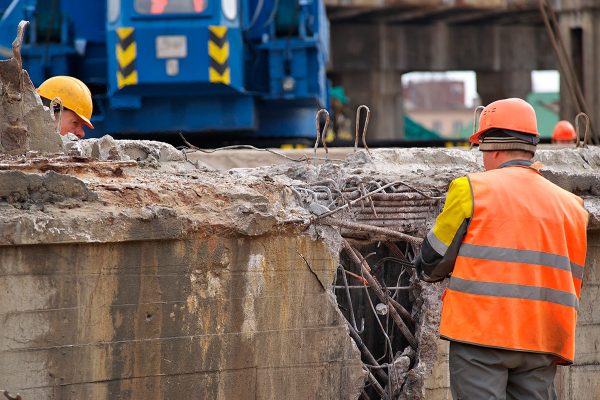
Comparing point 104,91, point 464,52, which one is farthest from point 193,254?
point 464,52

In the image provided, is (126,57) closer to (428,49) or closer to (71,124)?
(71,124)

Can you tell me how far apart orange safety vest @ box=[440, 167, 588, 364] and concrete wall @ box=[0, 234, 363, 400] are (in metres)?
0.87

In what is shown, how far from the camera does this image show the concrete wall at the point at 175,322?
4133 mm

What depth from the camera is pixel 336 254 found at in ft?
15.6

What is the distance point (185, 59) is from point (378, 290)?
643 centimetres

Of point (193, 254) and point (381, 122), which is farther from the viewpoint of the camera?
point (381, 122)

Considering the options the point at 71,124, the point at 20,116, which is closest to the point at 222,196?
the point at 20,116

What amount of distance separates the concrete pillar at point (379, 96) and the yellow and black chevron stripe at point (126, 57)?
12.8 m

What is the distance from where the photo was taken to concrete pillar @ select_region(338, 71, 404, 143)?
23531 mm

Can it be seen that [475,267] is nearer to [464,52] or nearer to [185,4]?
[185,4]

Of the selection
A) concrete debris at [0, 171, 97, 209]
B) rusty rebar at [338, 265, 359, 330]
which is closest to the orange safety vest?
rusty rebar at [338, 265, 359, 330]

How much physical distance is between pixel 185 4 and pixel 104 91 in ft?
5.76

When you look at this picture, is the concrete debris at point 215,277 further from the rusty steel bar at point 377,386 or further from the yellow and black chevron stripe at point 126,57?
the yellow and black chevron stripe at point 126,57

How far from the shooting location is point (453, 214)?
13.0 ft
